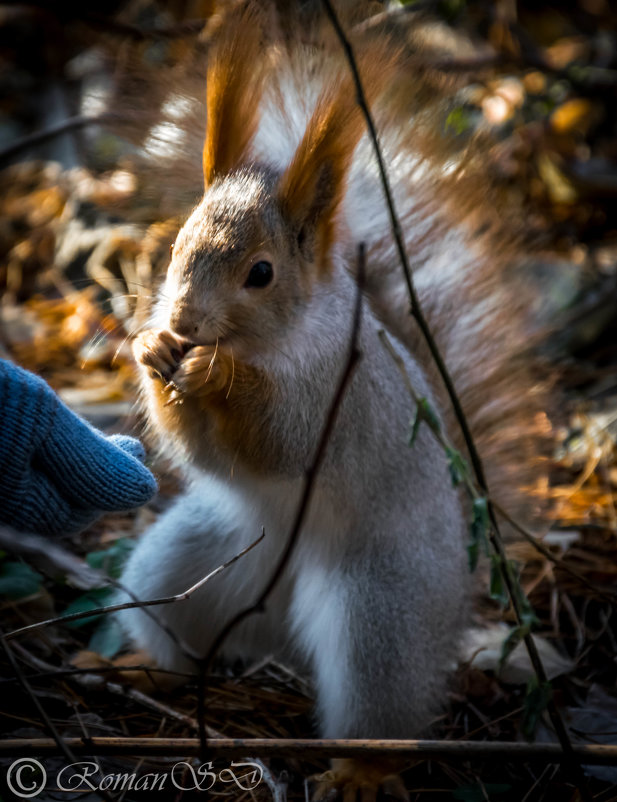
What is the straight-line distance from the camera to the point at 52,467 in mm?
1234

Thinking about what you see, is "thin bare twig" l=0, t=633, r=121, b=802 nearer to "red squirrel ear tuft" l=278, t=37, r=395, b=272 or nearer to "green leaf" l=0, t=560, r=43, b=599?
"green leaf" l=0, t=560, r=43, b=599

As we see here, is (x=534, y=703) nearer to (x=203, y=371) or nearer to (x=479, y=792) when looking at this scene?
(x=479, y=792)

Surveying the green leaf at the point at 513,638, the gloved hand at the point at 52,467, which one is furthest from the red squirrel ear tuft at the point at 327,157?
the green leaf at the point at 513,638

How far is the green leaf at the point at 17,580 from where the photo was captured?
165 cm

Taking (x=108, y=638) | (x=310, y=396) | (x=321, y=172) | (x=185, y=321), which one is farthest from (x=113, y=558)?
(x=321, y=172)

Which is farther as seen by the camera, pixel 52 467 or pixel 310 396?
pixel 310 396

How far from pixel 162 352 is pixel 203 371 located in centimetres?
8

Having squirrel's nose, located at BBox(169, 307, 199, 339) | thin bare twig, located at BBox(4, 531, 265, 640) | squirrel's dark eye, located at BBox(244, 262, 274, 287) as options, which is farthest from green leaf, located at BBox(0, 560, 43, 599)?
squirrel's dark eye, located at BBox(244, 262, 274, 287)

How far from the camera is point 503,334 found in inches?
77.6

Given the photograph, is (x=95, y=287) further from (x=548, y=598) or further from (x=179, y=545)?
(x=548, y=598)

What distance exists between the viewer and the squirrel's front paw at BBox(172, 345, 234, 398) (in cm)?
142

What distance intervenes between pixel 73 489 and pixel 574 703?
120 cm

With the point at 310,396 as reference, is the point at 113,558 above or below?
below

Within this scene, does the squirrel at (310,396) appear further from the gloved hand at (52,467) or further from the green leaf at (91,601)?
the gloved hand at (52,467)
